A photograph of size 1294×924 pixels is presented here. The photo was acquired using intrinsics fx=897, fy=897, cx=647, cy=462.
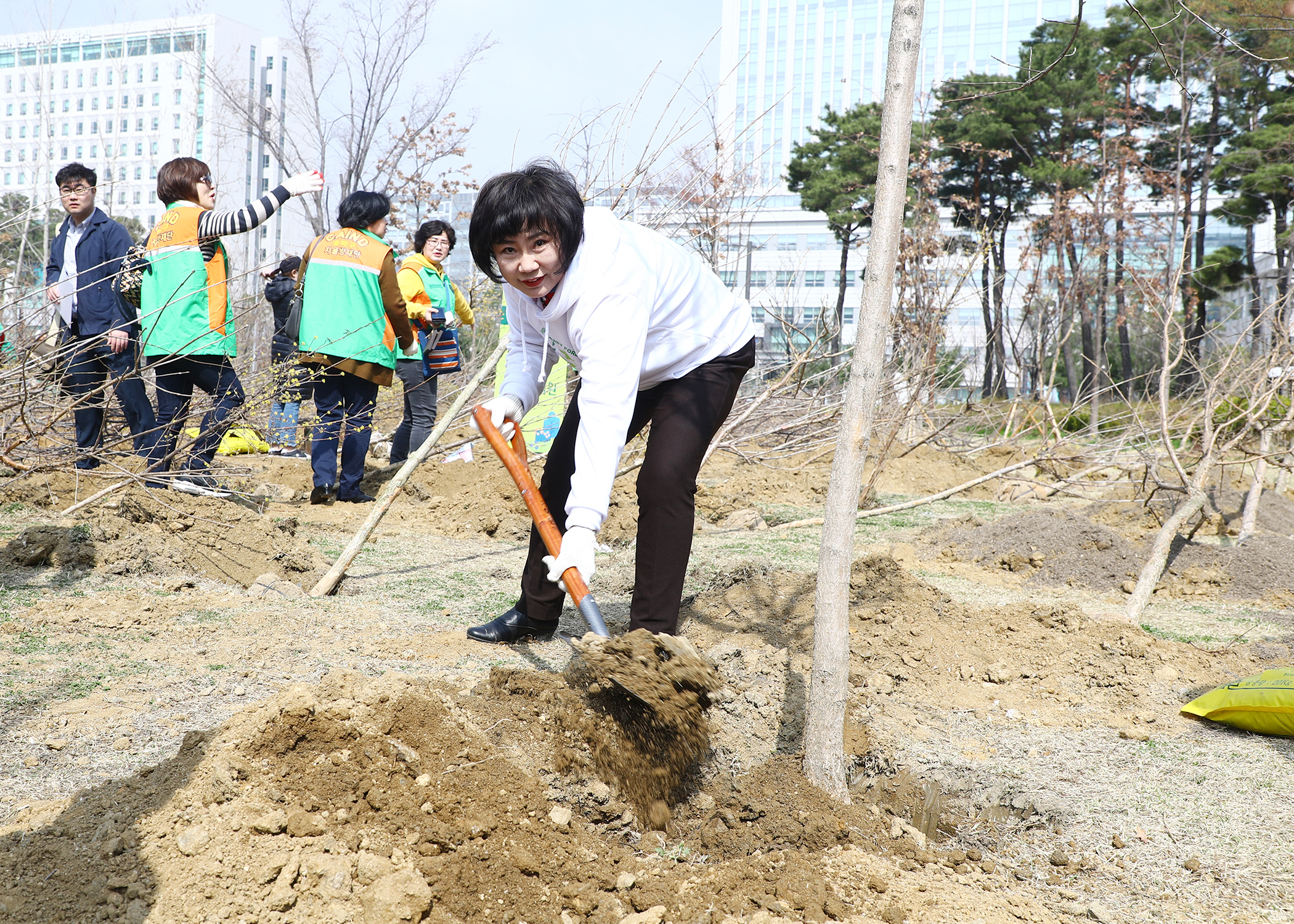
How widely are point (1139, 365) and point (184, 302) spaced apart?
2916cm

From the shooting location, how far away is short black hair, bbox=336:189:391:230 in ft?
16.9

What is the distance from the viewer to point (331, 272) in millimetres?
5098

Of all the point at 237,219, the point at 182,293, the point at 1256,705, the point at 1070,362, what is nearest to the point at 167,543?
the point at 182,293

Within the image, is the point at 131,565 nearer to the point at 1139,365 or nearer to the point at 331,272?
the point at 331,272

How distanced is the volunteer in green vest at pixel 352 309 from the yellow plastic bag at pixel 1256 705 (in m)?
4.18

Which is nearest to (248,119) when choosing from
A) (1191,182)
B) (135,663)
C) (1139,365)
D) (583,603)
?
(135,663)

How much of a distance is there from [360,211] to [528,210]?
3381 mm

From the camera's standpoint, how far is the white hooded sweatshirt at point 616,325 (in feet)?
7.16

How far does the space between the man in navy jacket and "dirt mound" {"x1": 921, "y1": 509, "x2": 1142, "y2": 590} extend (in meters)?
4.46

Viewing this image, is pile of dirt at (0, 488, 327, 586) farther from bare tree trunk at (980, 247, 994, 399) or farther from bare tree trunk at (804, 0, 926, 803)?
bare tree trunk at (980, 247, 994, 399)

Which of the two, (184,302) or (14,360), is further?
(184,302)

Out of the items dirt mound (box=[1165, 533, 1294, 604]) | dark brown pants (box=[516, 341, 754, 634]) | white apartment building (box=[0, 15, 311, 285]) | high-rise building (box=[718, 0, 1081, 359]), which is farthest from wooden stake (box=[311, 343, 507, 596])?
high-rise building (box=[718, 0, 1081, 359])

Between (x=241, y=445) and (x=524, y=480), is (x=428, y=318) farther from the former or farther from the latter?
(x=524, y=480)

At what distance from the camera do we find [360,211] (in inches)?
203
